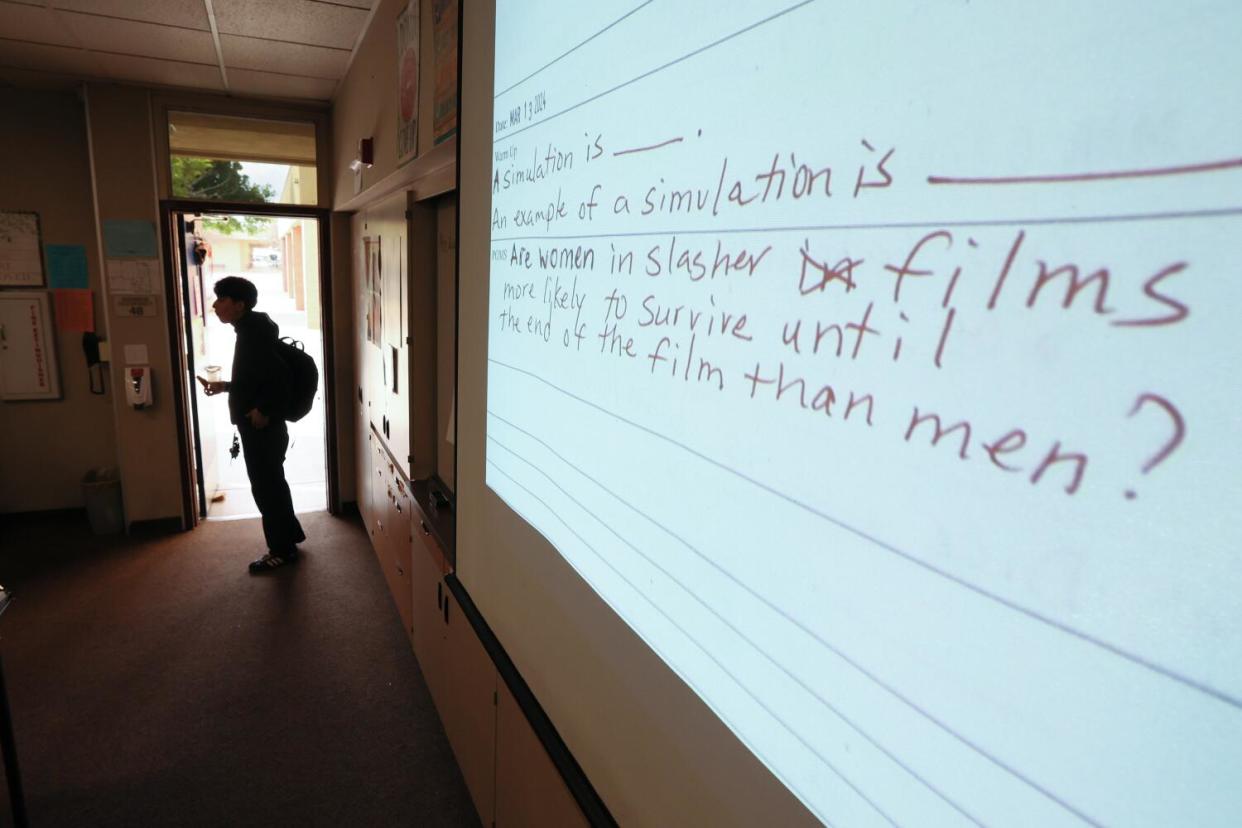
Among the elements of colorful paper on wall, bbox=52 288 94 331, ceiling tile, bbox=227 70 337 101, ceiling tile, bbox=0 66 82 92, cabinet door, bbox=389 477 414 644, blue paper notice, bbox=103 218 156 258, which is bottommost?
cabinet door, bbox=389 477 414 644

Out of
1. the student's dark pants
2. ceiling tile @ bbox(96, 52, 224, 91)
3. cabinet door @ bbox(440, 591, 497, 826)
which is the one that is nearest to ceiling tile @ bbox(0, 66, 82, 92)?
ceiling tile @ bbox(96, 52, 224, 91)

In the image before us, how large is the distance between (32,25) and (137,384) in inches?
72.6

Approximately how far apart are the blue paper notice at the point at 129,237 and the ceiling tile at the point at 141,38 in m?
0.96

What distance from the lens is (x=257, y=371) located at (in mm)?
3223

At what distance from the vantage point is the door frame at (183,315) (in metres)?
3.79

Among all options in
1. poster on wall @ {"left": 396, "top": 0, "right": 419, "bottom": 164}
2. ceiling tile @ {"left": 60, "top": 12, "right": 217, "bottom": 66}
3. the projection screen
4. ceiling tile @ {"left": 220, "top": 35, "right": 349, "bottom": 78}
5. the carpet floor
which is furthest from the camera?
ceiling tile @ {"left": 220, "top": 35, "right": 349, "bottom": 78}

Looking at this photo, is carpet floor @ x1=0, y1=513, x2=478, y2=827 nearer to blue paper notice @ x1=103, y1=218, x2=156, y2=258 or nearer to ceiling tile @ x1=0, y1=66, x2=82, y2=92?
blue paper notice @ x1=103, y1=218, x2=156, y2=258

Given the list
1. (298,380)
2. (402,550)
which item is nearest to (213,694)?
(402,550)

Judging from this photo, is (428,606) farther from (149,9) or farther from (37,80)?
(37,80)

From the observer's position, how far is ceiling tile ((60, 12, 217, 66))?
276 centimetres

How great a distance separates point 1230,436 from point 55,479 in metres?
5.53

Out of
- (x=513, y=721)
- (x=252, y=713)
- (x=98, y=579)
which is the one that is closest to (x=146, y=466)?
(x=98, y=579)

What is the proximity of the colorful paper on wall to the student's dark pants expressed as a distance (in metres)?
1.52

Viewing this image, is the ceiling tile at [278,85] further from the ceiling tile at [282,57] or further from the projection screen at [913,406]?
the projection screen at [913,406]
